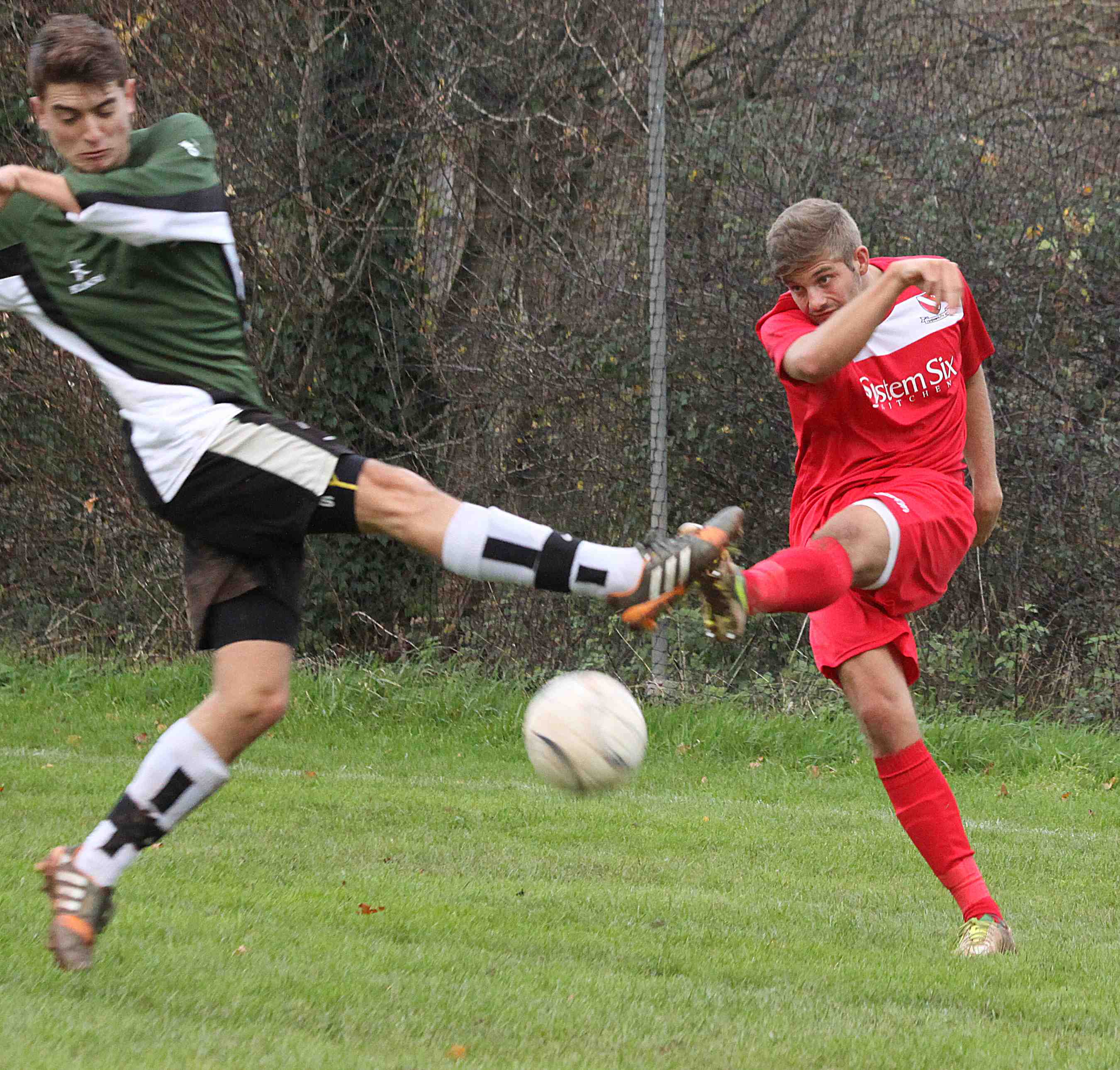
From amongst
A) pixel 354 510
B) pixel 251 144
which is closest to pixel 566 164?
pixel 251 144

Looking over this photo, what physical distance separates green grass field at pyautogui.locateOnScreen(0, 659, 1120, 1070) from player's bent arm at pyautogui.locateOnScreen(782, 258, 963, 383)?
4.96 feet

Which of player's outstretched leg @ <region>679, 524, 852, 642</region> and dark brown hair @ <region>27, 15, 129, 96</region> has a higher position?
dark brown hair @ <region>27, 15, 129, 96</region>

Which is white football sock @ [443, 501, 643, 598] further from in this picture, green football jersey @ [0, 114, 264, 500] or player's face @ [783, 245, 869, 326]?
player's face @ [783, 245, 869, 326]

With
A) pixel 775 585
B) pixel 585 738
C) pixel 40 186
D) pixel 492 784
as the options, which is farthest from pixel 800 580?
pixel 492 784

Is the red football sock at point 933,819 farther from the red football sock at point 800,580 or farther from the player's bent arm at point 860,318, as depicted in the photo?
the player's bent arm at point 860,318

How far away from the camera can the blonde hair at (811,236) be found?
3.95 meters

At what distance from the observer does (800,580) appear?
11.8ft

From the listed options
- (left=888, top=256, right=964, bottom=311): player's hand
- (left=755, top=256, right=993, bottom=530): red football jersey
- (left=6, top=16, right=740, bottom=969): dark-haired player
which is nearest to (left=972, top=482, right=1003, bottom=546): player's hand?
(left=755, top=256, right=993, bottom=530): red football jersey

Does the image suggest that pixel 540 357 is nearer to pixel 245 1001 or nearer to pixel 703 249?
pixel 703 249

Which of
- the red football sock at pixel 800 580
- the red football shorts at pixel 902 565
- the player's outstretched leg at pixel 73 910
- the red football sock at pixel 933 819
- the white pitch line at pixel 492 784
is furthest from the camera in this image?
the white pitch line at pixel 492 784

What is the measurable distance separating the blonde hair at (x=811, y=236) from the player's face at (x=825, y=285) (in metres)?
0.02

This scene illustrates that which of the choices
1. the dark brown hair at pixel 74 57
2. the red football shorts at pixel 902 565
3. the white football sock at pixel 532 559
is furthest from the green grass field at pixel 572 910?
the dark brown hair at pixel 74 57

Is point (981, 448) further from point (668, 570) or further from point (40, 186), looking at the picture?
point (40, 186)

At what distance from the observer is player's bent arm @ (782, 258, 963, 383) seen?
3.42 m
